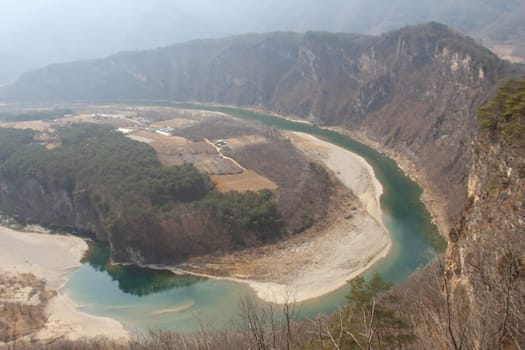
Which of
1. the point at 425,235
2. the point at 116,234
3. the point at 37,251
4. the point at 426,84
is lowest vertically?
the point at 37,251

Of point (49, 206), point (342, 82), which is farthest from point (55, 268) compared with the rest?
point (342, 82)

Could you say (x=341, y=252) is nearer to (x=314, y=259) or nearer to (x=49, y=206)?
(x=314, y=259)

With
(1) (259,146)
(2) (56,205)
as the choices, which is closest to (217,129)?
(1) (259,146)

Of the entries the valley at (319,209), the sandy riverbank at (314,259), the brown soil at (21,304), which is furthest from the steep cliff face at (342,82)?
the brown soil at (21,304)

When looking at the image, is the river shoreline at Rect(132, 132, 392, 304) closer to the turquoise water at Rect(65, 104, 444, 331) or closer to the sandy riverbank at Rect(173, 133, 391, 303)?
the sandy riverbank at Rect(173, 133, 391, 303)

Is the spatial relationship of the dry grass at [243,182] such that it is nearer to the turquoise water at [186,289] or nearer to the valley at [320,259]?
the valley at [320,259]

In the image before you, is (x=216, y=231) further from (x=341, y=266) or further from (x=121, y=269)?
(x=341, y=266)
